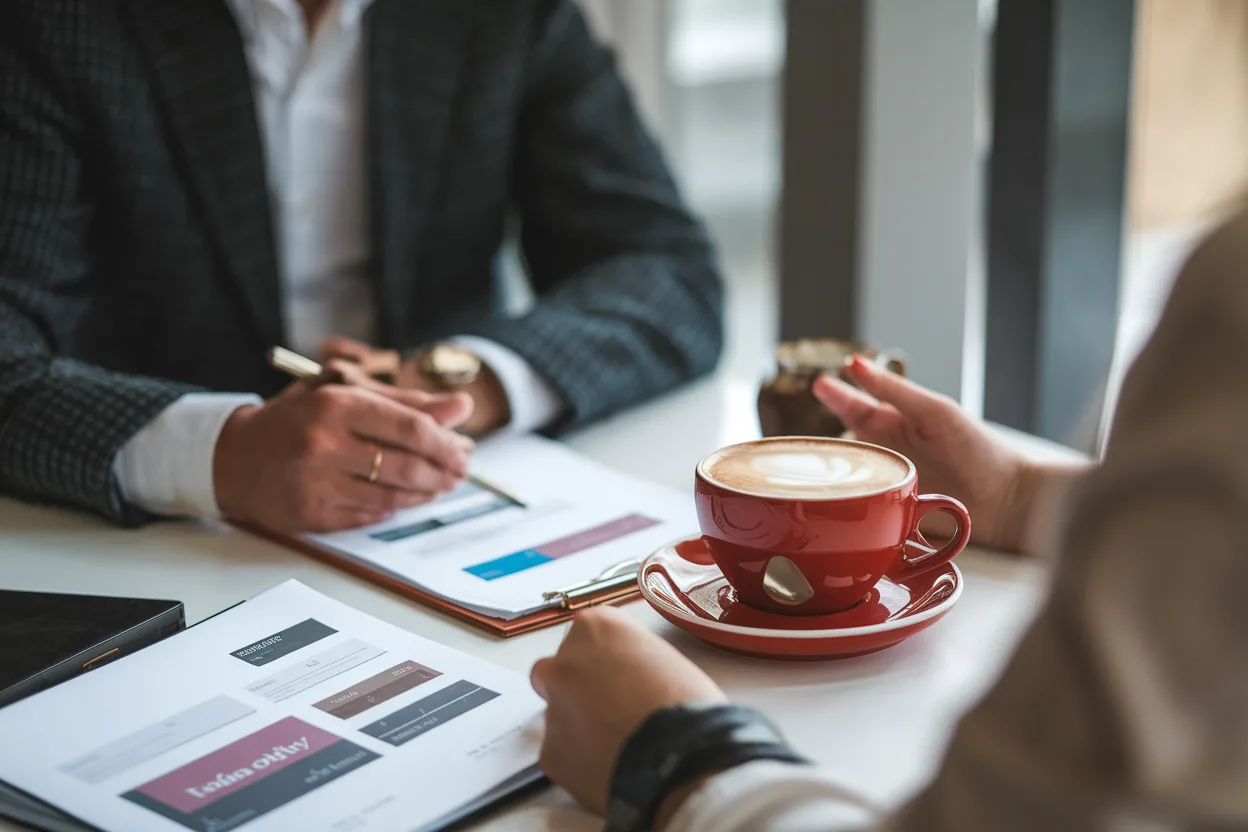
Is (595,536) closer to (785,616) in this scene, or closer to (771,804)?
(785,616)

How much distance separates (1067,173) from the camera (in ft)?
5.02

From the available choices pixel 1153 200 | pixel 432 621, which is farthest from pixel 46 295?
pixel 1153 200

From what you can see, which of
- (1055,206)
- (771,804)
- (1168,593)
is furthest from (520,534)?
(1055,206)

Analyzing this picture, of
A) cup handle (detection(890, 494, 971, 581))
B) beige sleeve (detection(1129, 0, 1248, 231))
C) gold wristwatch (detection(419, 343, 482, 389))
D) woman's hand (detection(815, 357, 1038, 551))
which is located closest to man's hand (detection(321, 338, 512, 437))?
gold wristwatch (detection(419, 343, 482, 389))

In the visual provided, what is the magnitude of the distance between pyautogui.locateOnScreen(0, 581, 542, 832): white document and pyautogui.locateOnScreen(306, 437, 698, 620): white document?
98 millimetres

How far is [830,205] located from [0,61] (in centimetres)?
101

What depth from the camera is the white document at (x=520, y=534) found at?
2.59 feet

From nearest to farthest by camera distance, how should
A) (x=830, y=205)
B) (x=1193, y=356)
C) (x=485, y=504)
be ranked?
(x=1193, y=356), (x=485, y=504), (x=830, y=205)

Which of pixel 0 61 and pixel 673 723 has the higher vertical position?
pixel 0 61

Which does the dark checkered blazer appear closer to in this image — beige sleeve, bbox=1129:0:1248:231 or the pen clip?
the pen clip

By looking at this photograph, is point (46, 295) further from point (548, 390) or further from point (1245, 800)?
point (1245, 800)

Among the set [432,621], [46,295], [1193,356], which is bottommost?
[432,621]

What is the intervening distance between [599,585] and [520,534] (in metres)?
0.13

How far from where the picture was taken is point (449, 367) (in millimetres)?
1127
